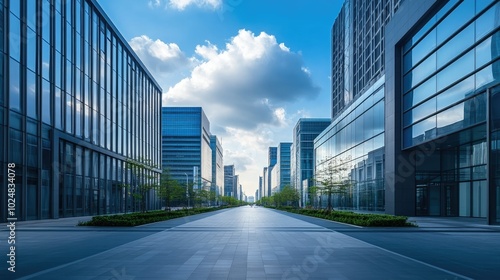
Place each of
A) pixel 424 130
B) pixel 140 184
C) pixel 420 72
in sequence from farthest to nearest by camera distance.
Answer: pixel 140 184
pixel 420 72
pixel 424 130

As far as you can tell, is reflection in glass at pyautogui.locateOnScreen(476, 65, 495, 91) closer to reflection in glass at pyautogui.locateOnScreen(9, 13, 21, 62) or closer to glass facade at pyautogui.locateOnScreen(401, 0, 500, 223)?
glass facade at pyautogui.locateOnScreen(401, 0, 500, 223)

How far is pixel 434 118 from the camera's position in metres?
32.0

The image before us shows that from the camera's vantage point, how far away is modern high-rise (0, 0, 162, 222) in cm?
2927

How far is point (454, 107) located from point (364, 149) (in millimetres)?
20033

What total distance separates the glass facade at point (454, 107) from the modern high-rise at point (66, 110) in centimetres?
2579

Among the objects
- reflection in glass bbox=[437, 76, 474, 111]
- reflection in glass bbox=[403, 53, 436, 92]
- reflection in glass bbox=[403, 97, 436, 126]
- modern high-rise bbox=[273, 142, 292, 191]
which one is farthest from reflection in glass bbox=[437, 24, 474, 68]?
modern high-rise bbox=[273, 142, 292, 191]

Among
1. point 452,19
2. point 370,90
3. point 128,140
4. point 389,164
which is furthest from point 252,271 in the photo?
point 128,140

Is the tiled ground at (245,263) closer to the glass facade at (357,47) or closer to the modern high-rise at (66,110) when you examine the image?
the modern high-rise at (66,110)

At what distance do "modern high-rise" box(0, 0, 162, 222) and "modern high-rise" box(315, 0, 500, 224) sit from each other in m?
24.7

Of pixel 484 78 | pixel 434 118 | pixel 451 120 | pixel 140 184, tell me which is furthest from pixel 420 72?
pixel 140 184

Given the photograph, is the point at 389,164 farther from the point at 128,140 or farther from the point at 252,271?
the point at 128,140

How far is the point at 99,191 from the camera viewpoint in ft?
151

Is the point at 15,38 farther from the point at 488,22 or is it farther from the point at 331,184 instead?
Result: the point at 488,22

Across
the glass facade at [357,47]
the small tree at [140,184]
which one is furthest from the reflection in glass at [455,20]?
the small tree at [140,184]
